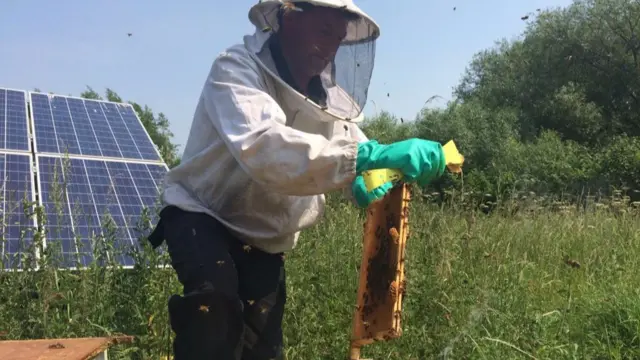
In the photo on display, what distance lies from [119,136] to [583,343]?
16.9 feet

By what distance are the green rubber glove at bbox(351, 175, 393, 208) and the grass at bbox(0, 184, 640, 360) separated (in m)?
0.85

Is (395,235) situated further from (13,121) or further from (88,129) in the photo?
(13,121)

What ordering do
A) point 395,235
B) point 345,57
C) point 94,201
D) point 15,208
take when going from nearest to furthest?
point 395,235 → point 345,57 → point 15,208 → point 94,201

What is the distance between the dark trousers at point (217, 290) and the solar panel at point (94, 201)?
1.36 metres

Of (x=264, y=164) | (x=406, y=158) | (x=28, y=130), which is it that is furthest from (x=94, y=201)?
(x=406, y=158)

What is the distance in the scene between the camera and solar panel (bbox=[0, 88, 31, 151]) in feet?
18.5

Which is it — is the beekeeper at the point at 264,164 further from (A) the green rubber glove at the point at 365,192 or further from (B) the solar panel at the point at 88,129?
(B) the solar panel at the point at 88,129

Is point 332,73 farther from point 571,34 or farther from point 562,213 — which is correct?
point 571,34

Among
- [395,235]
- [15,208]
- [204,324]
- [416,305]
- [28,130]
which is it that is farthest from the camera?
[28,130]

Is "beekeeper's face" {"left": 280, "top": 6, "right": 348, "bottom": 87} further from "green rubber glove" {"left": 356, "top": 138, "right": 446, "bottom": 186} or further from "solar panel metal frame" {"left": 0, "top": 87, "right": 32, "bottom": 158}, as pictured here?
"solar panel metal frame" {"left": 0, "top": 87, "right": 32, "bottom": 158}

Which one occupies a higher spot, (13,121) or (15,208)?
(13,121)

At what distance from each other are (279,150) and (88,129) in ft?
17.6

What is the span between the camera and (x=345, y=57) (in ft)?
8.29

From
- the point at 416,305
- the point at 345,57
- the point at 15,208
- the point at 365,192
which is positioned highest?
the point at 345,57
